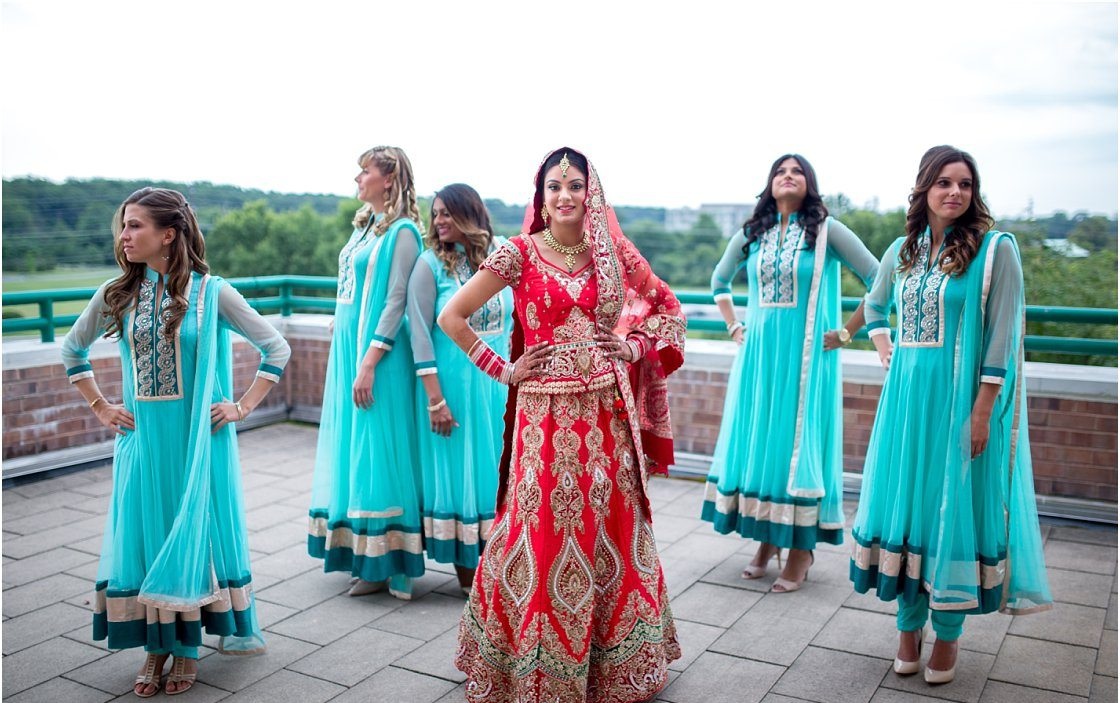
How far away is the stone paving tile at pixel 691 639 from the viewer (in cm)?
366

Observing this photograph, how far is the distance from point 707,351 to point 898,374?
299 cm

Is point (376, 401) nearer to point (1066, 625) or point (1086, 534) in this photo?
point (1066, 625)

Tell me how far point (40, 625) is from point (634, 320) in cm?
284

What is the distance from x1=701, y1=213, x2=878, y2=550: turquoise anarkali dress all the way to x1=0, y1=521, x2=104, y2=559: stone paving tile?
11.2 feet

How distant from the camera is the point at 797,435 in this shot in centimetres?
447

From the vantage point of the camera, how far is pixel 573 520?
3.12 meters

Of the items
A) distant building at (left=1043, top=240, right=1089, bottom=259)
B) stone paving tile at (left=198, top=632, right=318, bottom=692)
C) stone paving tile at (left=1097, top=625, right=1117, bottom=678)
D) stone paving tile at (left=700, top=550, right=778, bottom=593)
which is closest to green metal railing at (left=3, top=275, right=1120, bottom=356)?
stone paving tile at (left=700, top=550, right=778, bottom=593)

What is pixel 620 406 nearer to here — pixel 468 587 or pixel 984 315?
pixel 984 315

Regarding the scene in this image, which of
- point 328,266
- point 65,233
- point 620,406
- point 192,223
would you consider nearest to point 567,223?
point 620,406

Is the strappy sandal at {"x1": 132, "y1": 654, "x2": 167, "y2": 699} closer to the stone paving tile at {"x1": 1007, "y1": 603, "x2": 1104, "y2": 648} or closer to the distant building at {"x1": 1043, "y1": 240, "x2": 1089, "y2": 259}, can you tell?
the stone paving tile at {"x1": 1007, "y1": 603, "x2": 1104, "y2": 648}

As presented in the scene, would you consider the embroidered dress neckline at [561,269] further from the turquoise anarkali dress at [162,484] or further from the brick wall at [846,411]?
the brick wall at [846,411]

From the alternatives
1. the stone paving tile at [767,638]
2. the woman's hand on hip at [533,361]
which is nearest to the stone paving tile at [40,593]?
the woman's hand on hip at [533,361]

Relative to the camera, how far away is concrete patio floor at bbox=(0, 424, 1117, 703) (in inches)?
135

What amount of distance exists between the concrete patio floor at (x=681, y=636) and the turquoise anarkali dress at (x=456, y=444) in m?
0.31
